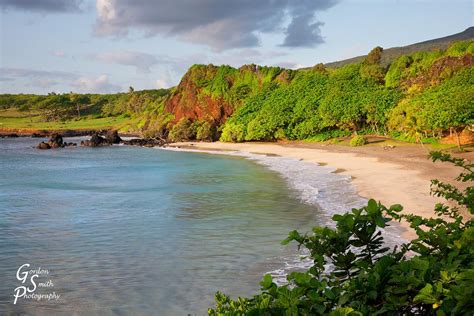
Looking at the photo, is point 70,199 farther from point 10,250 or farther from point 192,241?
point 192,241

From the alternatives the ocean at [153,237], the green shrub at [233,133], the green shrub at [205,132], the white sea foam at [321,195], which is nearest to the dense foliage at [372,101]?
Answer: the green shrub at [233,133]

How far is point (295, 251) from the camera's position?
49.2 ft

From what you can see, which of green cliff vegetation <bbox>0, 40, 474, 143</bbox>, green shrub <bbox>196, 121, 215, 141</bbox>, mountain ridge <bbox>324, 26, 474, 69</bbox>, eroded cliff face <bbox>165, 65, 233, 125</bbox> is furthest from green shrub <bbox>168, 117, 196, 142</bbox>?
mountain ridge <bbox>324, 26, 474, 69</bbox>

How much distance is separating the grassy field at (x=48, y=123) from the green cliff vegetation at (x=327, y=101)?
16.7 meters

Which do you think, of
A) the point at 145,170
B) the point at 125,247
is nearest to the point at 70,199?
the point at 125,247

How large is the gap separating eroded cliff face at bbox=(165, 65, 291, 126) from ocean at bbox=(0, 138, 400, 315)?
61.5 m

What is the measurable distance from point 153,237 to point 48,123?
6303 inches

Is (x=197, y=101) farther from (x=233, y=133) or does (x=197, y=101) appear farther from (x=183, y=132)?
(x=233, y=133)

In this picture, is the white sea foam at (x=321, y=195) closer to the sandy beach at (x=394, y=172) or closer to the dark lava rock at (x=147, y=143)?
the sandy beach at (x=394, y=172)

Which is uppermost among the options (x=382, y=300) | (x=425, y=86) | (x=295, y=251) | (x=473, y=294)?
(x=425, y=86)

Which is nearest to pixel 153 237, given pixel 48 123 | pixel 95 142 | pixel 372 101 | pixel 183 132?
pixel 372 101

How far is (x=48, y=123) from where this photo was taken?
6427 inches

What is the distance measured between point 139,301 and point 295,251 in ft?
19.1

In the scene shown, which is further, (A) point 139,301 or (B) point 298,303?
(A) point 139,301
